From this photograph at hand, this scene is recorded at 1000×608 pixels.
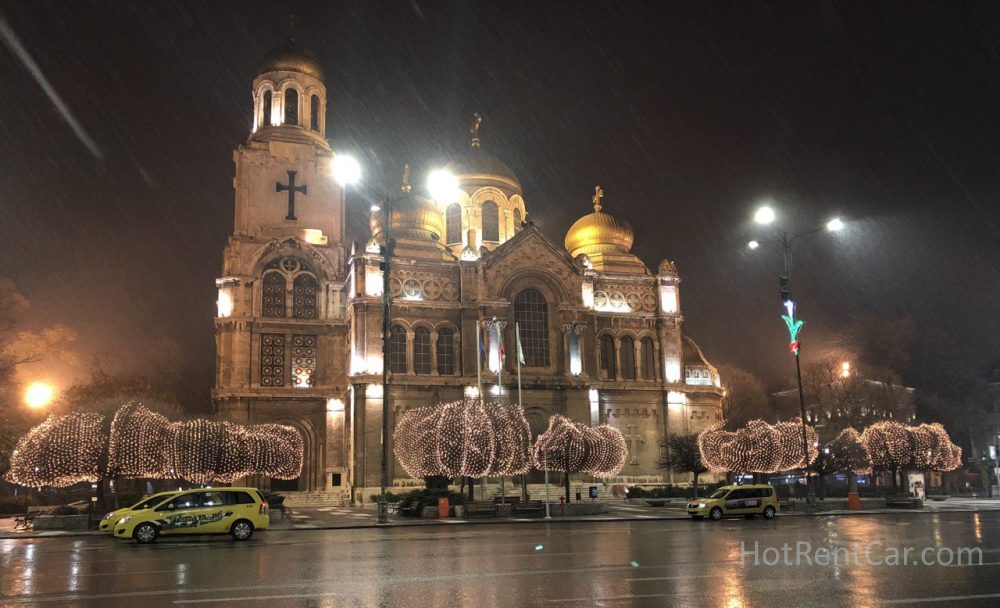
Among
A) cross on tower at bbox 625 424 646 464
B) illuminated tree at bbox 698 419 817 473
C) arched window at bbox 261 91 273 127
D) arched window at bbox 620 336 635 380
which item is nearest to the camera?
illuminated tree at bbox 698 419 817 473

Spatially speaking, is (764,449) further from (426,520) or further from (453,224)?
(453,224)

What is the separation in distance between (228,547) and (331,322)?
3535 cm

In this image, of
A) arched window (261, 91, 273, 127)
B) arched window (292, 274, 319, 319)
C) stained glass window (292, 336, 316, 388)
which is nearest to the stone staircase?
stained glass window (292, 336, 316, 388)

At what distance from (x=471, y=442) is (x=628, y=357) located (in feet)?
75.9

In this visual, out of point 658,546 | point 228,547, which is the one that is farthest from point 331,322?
point 658,546

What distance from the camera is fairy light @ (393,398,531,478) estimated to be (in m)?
37.3

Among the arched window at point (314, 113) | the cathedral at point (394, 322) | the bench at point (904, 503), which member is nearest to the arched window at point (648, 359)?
the cathedral at point (394, 322)

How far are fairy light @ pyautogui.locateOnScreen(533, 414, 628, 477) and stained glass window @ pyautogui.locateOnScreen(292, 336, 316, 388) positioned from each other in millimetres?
21186

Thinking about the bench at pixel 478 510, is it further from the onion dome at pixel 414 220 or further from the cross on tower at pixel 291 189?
the cross on tower at pixel 291 189

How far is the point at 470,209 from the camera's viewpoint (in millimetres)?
65062

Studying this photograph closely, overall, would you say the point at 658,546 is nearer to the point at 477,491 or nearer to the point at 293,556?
the point at 293,556

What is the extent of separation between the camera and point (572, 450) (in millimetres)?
38938

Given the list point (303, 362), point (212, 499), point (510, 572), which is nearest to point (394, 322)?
point (303, 362)

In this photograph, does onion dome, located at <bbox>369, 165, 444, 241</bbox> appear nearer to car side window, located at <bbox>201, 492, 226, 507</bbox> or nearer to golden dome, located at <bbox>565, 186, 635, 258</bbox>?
golden dome, located at <bbox>565, 186, 635, 258</bbox>
